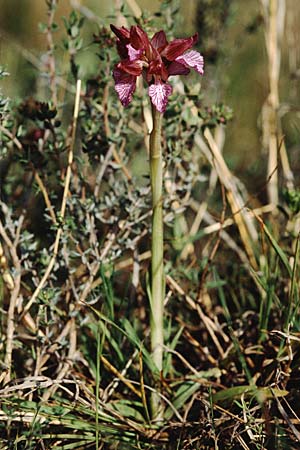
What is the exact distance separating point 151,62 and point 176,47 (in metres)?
0.06

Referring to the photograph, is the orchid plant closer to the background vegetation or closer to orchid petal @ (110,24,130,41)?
orchid petal @ (110,24,130,41)

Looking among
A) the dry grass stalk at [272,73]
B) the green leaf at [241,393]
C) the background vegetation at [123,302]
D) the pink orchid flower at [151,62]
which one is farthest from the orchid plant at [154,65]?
the dry grass stalk at [272,73]

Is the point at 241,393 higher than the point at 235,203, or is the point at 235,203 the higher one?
the point at 235,203

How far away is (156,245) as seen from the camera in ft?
4.31

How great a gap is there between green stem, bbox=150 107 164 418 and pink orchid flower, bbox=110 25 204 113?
6 centimetres

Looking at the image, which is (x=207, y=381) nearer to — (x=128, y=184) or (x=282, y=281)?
(x=282, y=281)

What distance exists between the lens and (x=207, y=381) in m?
1.46

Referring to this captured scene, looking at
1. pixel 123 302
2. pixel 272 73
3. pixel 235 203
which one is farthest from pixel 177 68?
pixel 272 73

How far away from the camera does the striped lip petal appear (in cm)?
116

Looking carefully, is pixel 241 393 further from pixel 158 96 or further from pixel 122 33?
pixel 122 33

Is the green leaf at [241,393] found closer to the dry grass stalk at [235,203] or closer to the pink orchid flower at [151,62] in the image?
the dry grass stalk at [235,203]

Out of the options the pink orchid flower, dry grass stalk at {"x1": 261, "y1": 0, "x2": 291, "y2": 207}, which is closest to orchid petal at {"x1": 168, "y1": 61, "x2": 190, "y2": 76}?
the pink orchid flower

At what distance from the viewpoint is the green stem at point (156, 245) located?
1232 mm

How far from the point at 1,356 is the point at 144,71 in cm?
78
